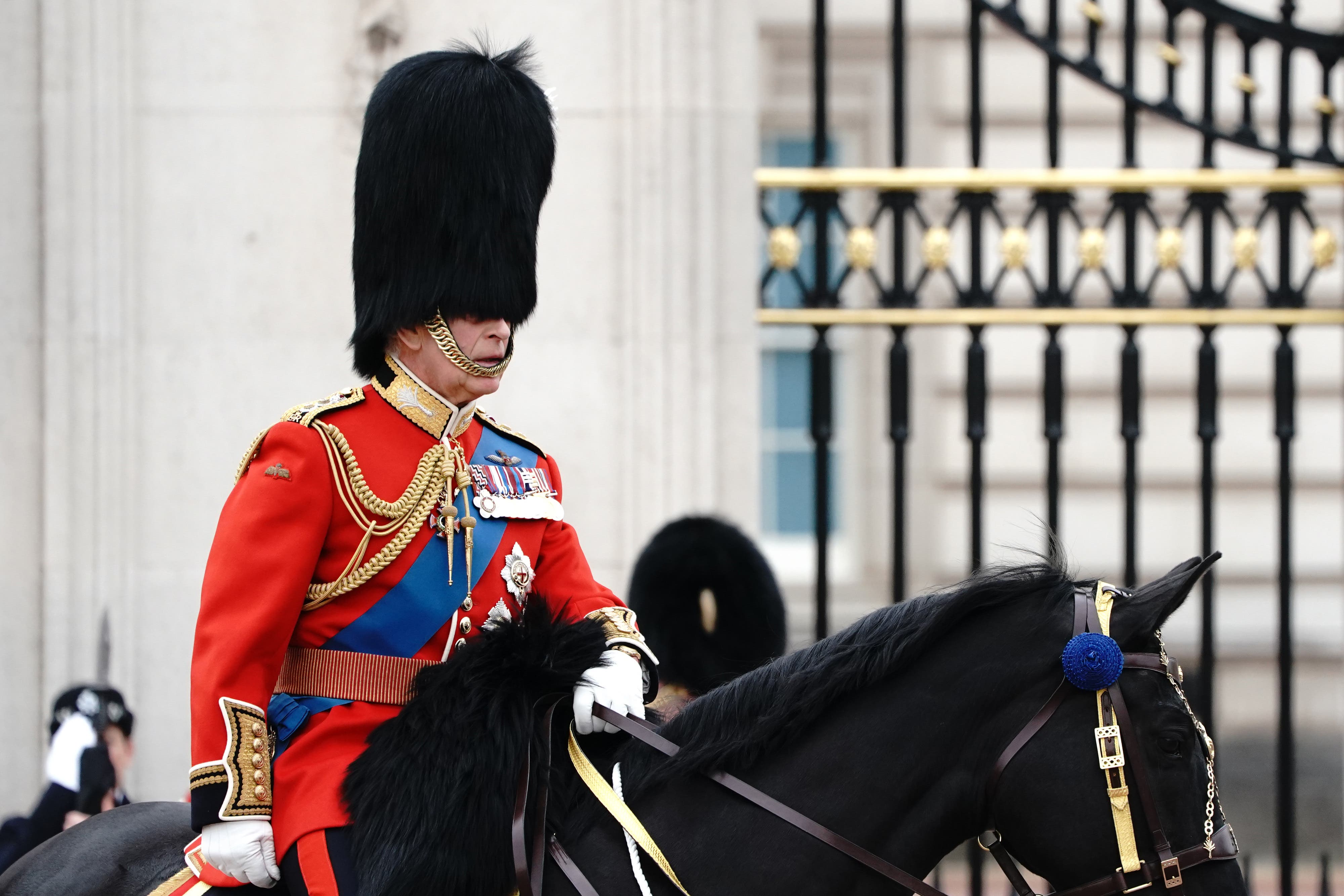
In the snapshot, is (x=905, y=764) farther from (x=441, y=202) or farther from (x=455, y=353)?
(x=441, y=202)

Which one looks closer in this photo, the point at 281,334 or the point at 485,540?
the point at 485,540

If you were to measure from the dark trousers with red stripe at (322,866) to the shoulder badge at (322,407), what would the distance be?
2.17 feet

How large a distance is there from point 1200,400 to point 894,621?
10.6 feet

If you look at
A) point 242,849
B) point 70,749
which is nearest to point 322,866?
point 242,849

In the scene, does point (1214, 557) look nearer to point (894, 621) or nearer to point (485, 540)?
point (894, 621)

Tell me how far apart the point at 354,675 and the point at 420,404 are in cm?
47

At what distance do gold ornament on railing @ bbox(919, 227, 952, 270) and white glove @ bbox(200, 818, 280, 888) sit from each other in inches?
131

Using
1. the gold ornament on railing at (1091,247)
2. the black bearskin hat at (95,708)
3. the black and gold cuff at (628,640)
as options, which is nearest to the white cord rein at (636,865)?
the black and gold cuff at (628,640)

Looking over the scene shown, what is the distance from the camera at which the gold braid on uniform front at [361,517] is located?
7.61 ft

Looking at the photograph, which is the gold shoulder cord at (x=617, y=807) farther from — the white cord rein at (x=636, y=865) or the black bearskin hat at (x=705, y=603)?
the black bearskin hat at (x=705, y=603)

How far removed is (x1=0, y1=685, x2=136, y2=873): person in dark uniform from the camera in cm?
381

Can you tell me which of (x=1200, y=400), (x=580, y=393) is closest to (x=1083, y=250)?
(x=1200, y=400)

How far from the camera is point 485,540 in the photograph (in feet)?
8.12

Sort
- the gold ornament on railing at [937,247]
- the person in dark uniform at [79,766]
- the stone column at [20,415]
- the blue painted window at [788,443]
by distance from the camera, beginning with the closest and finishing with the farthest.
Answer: the person in dark uniform at [79,766] < the stone column at [20,415] < the gold ornament on railing at [937,247] < the blue painted window at [788,443]
